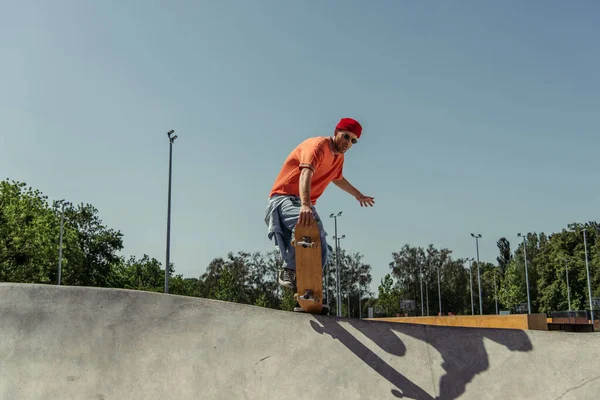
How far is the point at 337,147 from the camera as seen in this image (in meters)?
5.35

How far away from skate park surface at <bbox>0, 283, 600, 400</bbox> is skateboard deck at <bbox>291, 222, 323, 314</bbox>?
16 centimetres

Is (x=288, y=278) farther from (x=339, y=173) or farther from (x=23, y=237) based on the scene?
(x=23, y=237)

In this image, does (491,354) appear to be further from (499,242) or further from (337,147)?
(499,242)

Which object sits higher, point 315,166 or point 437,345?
point 315,166

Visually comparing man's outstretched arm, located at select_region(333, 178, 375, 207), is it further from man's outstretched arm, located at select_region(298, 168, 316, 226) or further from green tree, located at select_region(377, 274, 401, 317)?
green tree, located at select_region(377, 274, 401, 317)

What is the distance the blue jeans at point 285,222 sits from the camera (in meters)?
5.00

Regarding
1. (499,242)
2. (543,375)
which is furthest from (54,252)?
(499,242)

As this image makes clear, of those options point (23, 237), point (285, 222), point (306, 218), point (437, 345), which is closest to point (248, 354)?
point (306, 218)

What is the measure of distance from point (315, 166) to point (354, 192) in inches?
52.2

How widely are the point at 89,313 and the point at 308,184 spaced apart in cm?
214

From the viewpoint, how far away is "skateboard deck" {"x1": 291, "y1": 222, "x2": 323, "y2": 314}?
455cm

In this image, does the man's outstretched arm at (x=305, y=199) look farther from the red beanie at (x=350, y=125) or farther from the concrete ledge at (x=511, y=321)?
the concrete ledge at (x=511, y=321)

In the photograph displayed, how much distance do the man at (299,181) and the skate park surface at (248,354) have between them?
27.5 inches

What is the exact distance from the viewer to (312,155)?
4934 millimetres
